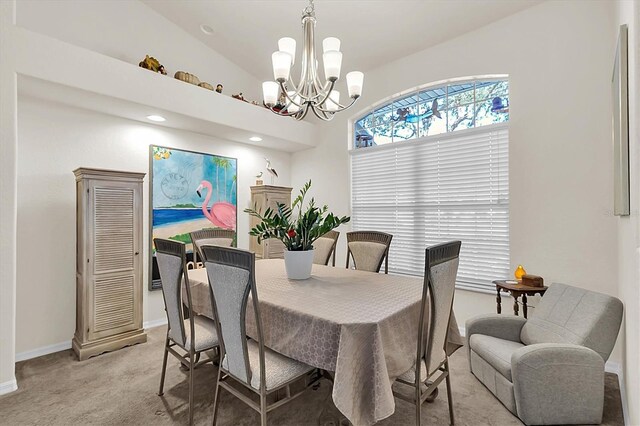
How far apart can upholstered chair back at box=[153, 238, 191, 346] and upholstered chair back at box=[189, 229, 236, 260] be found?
3.35 ft

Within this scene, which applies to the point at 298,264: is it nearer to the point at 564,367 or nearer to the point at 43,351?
the point at 564,367

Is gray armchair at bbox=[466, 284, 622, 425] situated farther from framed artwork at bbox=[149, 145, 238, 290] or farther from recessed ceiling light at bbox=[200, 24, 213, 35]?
recessed ceiling light at bbox=[200, 24, 213, 35]

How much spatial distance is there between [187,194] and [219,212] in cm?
51

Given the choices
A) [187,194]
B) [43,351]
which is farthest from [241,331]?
[187,194]

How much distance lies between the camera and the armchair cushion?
6.99 ft

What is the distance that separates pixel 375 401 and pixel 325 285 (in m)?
0.91

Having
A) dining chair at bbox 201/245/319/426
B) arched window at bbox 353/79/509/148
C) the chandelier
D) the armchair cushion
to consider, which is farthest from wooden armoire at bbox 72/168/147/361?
the armchair cushion

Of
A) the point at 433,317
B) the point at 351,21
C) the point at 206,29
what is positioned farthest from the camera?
the point at 206,29

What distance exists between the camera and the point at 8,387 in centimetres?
236

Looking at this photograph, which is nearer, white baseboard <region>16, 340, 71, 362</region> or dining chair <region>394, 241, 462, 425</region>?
dining chair <region>394, 241, 462, 425</region>

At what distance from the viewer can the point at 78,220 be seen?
10.0 feet

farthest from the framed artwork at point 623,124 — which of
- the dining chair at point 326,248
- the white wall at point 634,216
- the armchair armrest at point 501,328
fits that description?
the dining chair at point 326,248

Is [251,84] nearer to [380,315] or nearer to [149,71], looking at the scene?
[149,71]

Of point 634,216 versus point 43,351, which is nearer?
point 634,216
